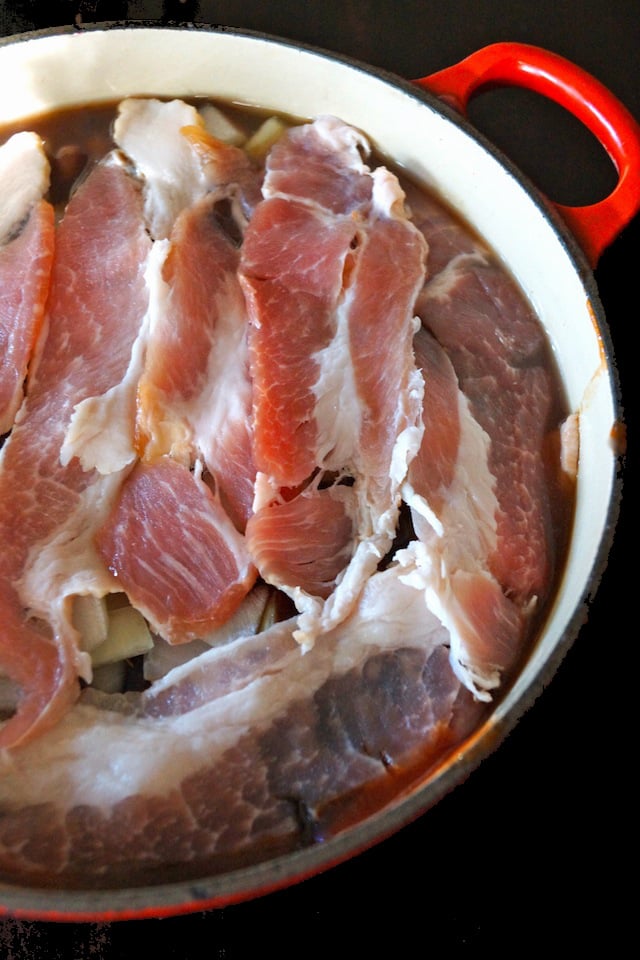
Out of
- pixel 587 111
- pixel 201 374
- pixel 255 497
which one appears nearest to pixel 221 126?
Result: pixel 201 374

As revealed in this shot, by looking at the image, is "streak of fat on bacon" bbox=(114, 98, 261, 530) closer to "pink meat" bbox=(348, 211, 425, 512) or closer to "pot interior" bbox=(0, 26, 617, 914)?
"pot interior" bbox=(0, 26, 617, 914)

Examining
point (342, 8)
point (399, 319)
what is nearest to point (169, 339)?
point (399, 319)

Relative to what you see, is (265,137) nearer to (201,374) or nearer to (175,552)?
(201,374)

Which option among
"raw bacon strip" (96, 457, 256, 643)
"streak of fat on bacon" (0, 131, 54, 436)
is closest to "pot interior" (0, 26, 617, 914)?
"streak of fat on bacon" (0, 131, 54, 436)

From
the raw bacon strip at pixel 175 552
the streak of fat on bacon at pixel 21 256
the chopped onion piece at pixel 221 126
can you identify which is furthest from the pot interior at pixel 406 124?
the raw bacon strip at pixel 175 552

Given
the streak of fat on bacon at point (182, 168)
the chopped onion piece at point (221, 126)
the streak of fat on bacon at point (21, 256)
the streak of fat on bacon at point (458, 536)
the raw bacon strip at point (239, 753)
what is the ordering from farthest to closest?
the chopped onion piece at point (221, 126) → the streak of fat on bacon at point (182, 168) → the streak of fat on bacon at point (21, 256) → the streak of fat on bacon at point (458, 536) → the raw bacon strip at point (239, 753)

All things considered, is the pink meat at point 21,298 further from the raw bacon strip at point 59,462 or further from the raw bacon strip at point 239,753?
the raw bacon strip at point 239,753

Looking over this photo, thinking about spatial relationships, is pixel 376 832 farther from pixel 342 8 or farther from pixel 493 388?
pixel 342 8
